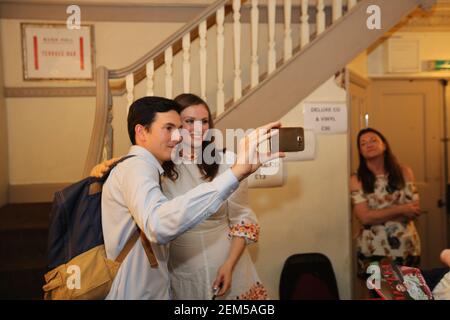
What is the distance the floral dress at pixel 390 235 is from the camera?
7.55ft

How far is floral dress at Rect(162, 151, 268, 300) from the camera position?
142 centimetres

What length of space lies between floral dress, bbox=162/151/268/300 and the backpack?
352mm

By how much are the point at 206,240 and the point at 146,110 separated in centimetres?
59

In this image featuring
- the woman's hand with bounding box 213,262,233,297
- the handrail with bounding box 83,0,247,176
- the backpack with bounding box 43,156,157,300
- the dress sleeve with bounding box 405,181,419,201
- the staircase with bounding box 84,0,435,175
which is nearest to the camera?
the backpack with bounding box 43,156,157,300

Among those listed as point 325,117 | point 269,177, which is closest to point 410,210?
point 325,117

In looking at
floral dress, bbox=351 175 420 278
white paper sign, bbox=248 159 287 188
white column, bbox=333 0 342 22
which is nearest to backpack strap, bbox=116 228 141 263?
white paper sign, bbox=248 159 287 188

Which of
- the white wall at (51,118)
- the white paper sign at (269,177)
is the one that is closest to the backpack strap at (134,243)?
the white paper sign at (269,177)

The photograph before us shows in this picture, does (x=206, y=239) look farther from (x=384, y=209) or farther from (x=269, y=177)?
(x=384, y=209)

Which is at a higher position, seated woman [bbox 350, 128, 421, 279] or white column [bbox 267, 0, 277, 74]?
white column [bbox 267, 0, 277, 74]

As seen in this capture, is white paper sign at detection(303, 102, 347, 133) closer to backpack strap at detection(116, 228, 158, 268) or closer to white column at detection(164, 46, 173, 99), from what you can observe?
white column at detection(164, 46, 173, 99)

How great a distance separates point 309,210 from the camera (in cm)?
251

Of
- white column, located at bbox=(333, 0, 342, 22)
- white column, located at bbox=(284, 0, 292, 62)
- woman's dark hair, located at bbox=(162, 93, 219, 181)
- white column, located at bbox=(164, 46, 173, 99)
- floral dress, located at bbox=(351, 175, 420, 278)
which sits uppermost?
white column, located at bbox=(333, 0, 342, 22)

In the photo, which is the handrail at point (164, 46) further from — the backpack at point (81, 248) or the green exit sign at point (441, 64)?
the green exit sign at point (441, 64)
